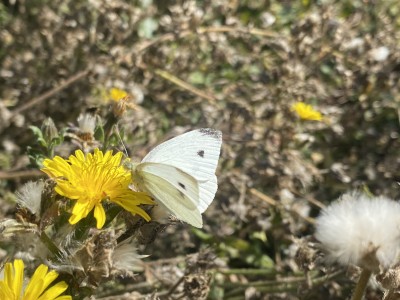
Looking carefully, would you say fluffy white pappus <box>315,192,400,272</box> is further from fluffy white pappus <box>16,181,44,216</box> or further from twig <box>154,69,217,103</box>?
twig <box>154,69,217,103</box>

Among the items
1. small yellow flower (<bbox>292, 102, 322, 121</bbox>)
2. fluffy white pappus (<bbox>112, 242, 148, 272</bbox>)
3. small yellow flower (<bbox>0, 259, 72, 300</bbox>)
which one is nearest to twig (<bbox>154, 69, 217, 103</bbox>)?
small yellow flower (<bbox>292, 102, 322, 121</bbox>)

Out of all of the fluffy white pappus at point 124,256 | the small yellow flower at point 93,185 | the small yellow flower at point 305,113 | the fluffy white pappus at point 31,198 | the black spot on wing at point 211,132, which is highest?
the small yellow flower at point 305,113

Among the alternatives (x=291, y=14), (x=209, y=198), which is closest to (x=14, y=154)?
(x=209, y=198)

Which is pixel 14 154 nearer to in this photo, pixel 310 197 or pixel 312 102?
pixel 310 197

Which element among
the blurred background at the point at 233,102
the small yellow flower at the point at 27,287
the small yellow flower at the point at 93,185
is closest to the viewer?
the small yellow flower at the point at 27,287

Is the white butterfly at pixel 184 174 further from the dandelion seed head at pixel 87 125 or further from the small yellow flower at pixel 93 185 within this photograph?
the dandelion seed head at pixel 87 125

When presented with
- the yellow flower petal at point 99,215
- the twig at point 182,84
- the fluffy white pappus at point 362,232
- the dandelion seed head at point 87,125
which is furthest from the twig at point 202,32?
the yellow flower petal at point 99,215

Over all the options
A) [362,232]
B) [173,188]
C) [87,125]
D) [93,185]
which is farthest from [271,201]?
[93,185]
